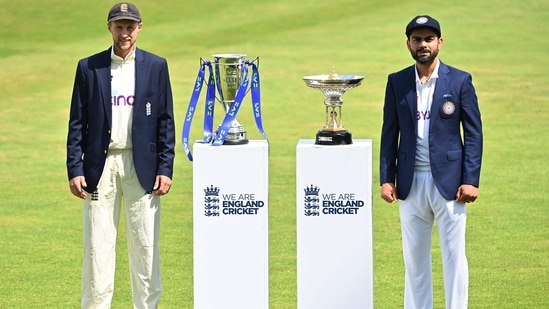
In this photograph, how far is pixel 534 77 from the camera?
20438 mm

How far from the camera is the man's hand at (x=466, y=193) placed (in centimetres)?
750

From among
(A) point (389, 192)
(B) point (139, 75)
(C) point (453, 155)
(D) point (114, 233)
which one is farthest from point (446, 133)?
(D) point (114, 233)

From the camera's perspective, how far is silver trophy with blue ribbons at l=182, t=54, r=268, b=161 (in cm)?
779

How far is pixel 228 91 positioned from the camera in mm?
7902

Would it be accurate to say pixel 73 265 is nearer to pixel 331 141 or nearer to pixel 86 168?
pixel 86 168

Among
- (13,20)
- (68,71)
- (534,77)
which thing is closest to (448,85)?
(534,77)

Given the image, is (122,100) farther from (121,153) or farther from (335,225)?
(335,225)

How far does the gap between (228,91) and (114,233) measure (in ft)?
3.66

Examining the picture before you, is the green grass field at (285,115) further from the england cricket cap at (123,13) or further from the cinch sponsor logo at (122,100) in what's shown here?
the england cricket cap at (123,13)

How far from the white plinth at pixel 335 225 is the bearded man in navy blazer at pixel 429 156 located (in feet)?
0.62

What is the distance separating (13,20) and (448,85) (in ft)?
66.9

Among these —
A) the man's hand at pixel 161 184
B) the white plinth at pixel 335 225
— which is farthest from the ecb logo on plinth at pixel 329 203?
Result: the man's hand at pixel 161 184

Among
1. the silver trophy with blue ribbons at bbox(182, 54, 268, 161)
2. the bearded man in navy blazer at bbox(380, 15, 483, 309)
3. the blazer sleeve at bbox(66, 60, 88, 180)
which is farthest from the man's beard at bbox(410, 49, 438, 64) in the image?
the blazer sleeve at bbox(66, 60, 88, 180)

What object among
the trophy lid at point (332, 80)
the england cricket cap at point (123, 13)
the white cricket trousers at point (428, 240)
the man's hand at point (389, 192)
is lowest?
the white cricket trousers at point (428, 240)
